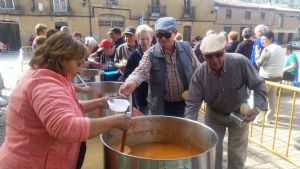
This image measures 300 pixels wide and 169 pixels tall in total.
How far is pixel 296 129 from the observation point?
16.1ft

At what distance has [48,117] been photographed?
46.3 inches

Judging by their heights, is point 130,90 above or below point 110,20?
below

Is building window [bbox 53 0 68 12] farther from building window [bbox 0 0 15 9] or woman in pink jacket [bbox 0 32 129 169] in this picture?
woman in pink jacket [bbox 0 32 129 169]

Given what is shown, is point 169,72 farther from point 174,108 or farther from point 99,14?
point 99,14

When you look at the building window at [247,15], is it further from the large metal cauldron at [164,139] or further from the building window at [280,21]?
the large metal cauldron at [164,139]

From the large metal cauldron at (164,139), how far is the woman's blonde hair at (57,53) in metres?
0.48

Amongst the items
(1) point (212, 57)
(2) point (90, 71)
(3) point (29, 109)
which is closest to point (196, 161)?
(3) point (29, 109)

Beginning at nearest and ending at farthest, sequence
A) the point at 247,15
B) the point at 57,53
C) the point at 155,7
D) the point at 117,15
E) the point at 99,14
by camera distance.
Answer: the point at 57,53
the point at 99,14
the point at 117,15
the point at 155,7
the point at 247,15

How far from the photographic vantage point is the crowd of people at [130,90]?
125 cm

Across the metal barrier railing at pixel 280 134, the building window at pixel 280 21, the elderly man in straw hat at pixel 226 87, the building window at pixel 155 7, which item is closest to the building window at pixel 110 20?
the building window at pixel 155 7

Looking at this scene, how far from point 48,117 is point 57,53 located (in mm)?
316

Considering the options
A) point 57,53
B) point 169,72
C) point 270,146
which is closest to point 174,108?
point 169,72

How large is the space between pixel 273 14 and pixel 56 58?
41.4 metres

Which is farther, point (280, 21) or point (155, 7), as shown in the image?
point (280, 21)
